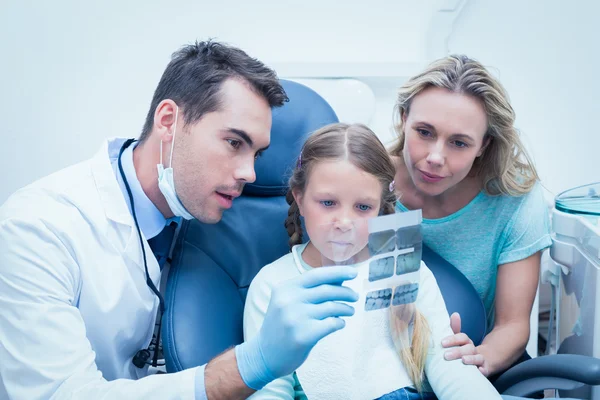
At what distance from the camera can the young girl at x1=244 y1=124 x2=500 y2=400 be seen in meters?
1.16

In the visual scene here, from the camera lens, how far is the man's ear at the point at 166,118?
1370 mm

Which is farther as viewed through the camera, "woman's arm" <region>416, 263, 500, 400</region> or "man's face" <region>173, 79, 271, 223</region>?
"man's face" <region>173, 79, 271, 223</region>

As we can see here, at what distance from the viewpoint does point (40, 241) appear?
117cm

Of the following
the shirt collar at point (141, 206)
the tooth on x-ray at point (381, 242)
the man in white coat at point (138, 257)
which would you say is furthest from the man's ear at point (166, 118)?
the tooth on x-ray at point (381, 242)

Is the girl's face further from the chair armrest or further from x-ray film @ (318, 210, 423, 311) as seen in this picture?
the chair armrest

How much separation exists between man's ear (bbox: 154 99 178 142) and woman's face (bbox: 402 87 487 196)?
619mm

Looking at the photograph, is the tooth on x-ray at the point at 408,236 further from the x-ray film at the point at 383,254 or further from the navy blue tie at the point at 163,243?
the navy blue tie at the point at 163,243

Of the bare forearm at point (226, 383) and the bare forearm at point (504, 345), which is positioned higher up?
the bare forearm at point (226, 383)

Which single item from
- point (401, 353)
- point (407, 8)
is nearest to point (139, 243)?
point (401, 353)

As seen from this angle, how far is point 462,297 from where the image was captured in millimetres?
1490

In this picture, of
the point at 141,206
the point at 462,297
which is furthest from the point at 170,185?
the point at 462,297

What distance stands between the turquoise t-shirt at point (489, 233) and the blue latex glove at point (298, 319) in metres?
0.63

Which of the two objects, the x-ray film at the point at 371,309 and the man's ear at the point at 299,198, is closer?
the x-ray film at the point at 371,309

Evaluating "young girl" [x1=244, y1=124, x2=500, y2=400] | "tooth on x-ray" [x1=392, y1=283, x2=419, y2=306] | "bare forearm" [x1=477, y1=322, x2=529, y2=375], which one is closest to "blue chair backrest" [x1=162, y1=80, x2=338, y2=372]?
"young girl" [x1=244, y1=124, x2=500, y2=400]
